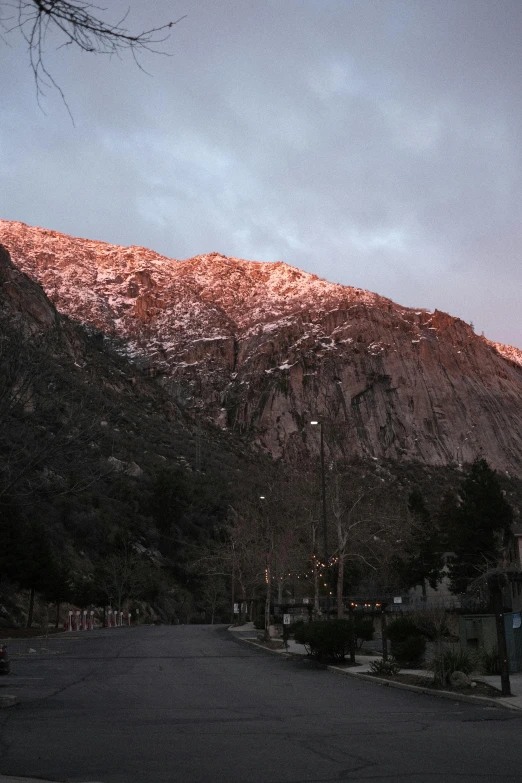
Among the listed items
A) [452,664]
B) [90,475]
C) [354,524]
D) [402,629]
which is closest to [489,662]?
[452,664]

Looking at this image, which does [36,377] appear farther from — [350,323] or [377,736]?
[350,323]

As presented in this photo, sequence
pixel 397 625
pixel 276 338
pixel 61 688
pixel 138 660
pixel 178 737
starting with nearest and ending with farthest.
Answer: pixel 178 737 → pixel 61 688 → pixel 397 625 → pixel 138 660 → pixel 276 338

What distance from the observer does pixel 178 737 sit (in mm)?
9312

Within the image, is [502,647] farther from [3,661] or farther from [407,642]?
[3,661]

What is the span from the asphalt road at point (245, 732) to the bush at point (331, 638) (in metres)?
3.52

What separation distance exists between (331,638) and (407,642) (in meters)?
3.42

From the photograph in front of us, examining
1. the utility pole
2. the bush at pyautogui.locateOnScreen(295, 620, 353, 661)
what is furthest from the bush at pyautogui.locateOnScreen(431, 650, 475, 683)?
the bush at pyautogui.locateOnScreen(295, 620, 353, 661)

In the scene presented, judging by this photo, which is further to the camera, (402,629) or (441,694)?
(402,629)

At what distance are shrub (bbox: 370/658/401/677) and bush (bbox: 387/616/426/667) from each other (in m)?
0.98

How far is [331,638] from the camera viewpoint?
2241 centimetres

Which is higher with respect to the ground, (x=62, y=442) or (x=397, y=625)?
(x=62, y=442)

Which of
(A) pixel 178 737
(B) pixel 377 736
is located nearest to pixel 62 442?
(A) pixel 178 737

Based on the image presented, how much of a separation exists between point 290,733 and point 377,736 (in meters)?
1.08

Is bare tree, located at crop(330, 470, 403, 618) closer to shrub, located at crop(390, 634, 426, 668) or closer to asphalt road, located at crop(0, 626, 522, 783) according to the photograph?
shrub, located at crop(390, 634, 426, 668)
